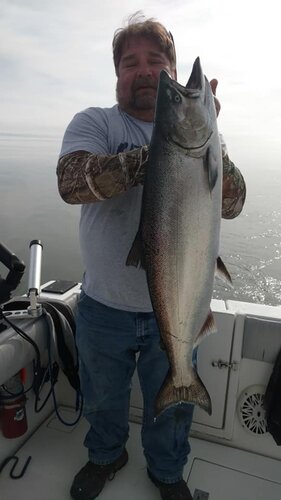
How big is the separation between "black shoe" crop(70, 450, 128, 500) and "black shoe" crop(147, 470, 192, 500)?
1.38 ft

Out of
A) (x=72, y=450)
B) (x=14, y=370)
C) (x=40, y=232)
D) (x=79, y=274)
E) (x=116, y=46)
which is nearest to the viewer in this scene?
(x=116, y=46)

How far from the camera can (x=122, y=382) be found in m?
2.60

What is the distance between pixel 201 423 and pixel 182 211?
232 centimetres

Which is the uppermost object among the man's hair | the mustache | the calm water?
the man's hair

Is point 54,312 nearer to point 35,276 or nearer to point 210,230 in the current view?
point 35,276

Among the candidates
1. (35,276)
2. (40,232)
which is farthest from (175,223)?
(40,232)

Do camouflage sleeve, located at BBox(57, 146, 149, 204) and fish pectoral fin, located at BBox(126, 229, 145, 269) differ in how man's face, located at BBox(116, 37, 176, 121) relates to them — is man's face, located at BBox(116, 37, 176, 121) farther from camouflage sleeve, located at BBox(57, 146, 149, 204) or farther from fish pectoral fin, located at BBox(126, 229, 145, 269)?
fish pectoral fin, located at BBox(126, 229, 145, 269)

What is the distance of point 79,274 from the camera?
1370cm

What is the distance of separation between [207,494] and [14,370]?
5.47 ft

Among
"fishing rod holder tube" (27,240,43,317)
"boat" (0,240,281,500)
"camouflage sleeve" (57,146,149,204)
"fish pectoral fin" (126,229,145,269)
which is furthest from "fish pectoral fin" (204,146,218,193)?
"fishing rod holder tube" (27,240,43,317)

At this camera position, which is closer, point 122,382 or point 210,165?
point 210,165

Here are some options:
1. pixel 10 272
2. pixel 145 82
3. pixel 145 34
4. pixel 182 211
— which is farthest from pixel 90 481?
pixel 145 34

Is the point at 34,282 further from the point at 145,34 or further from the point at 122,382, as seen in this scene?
the point at 145,34

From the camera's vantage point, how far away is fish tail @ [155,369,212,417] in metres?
1.98
